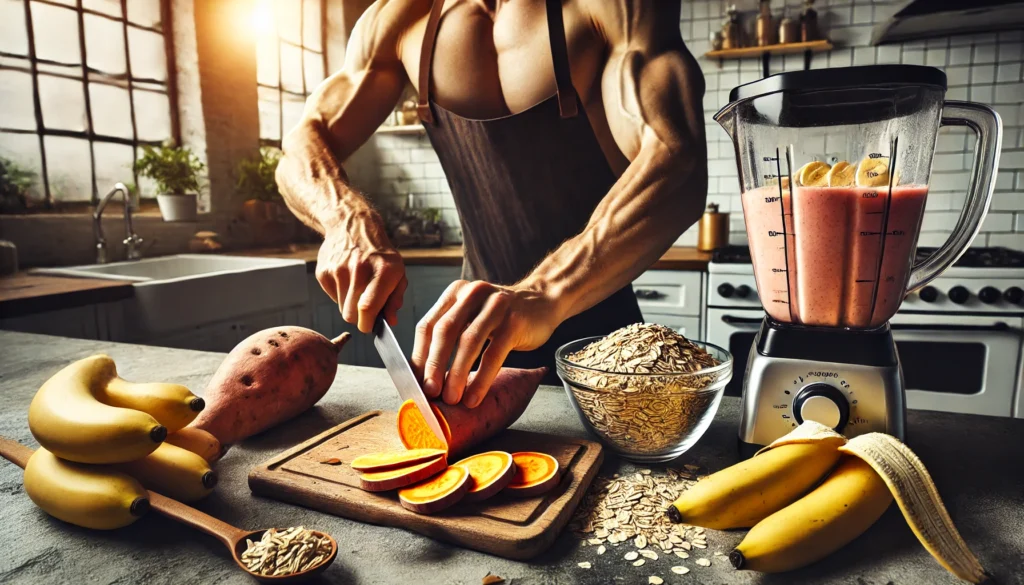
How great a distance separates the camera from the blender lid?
65cm

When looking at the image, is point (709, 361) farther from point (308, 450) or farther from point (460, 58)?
point (460, 58)

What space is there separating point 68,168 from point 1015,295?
12.5 ft

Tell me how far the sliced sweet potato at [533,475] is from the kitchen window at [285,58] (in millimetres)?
3320

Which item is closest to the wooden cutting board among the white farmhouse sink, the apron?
the apron

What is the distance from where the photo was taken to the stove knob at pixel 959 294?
2.28 meters

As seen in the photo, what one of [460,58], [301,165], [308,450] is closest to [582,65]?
[460,58]

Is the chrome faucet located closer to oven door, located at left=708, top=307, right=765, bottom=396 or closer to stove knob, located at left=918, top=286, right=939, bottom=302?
oven door, located at left=708, top=307, right=765, bottom=396

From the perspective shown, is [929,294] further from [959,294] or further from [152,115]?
[152,115]

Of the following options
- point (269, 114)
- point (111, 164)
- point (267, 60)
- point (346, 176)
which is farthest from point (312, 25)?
point (346, 176)

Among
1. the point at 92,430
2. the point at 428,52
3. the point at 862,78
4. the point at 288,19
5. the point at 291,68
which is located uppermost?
the point at 288,19

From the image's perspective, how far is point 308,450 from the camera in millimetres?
767

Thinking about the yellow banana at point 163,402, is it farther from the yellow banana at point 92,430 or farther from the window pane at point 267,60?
the window pane at point 267,60

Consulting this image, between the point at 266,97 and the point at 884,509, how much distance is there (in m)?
3.73

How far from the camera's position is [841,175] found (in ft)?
2.35
